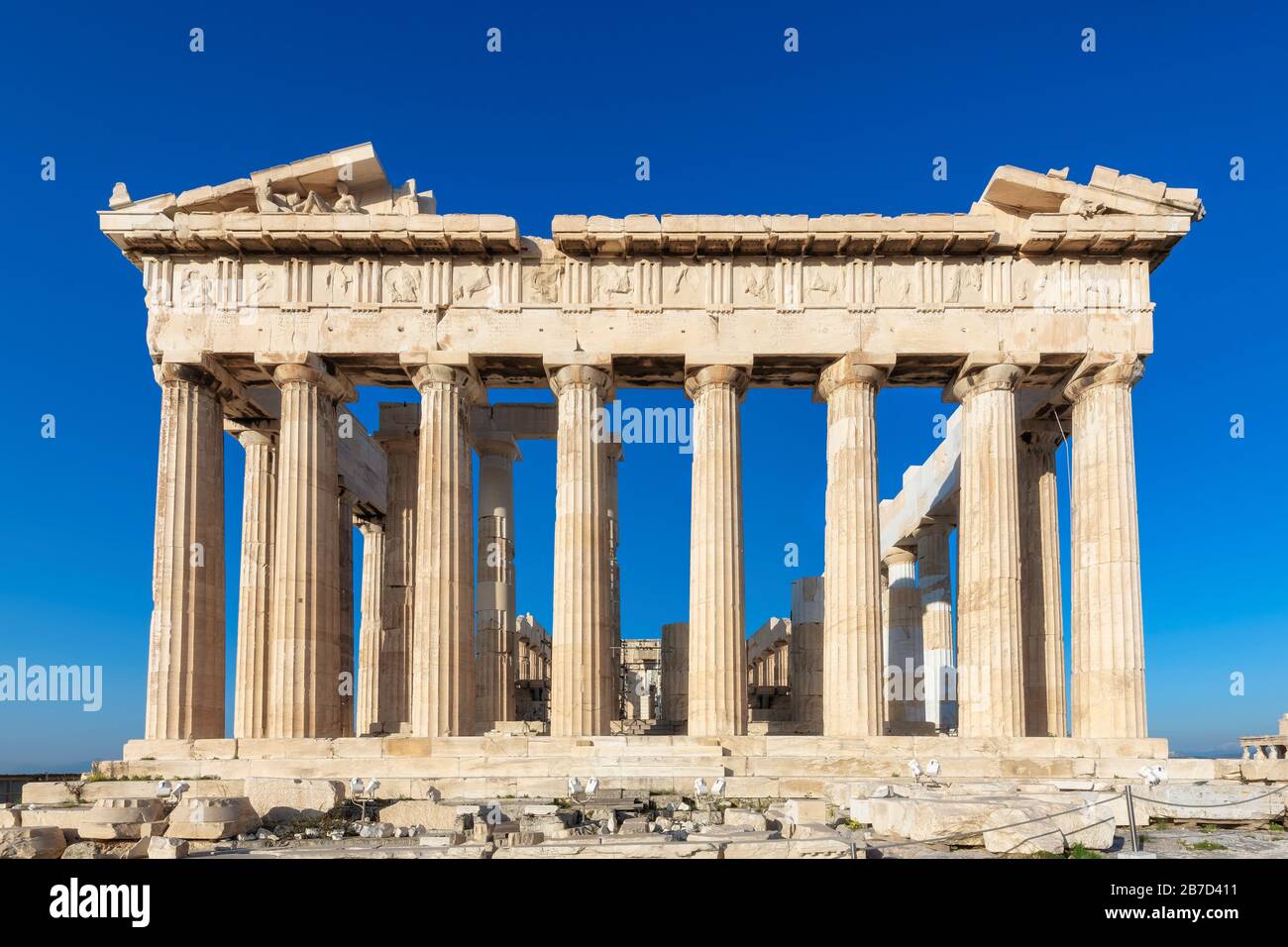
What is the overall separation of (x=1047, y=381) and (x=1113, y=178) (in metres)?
5.34

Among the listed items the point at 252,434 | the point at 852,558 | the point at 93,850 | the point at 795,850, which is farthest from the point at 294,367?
the point at 795,850

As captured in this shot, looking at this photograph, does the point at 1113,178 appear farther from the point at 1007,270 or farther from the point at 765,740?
the point at 765,740

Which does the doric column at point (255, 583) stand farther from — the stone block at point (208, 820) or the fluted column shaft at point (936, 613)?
the fluted column shaft at point (936, 613)

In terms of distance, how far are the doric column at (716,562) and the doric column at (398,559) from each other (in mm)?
12515

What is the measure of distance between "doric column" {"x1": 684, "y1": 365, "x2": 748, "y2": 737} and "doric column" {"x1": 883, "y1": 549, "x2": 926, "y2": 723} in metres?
16.7

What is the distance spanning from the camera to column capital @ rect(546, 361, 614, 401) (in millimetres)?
29125

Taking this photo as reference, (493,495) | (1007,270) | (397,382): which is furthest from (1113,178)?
(493,495)

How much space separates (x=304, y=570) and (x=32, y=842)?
11875 millimetres

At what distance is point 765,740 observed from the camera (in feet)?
87.8

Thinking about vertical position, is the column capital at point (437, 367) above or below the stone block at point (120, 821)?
above

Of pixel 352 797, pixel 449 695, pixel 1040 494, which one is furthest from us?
pixel 1040 494

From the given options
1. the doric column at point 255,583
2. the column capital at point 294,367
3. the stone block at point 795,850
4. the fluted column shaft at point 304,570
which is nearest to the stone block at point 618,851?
the stone block at point 795,850

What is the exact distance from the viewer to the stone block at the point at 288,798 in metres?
20.1

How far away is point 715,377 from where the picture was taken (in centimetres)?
2919
